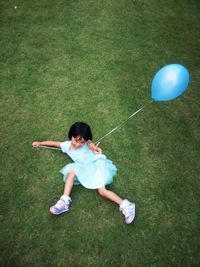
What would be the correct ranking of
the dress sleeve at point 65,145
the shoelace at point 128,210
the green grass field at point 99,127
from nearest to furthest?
the green grass field at point 99,127
the shoelace at point 128,210
the dress sleeve at point 65,145

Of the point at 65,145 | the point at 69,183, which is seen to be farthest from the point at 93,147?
the point at 69,183

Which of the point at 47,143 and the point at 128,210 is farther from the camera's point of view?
the point at 47,143

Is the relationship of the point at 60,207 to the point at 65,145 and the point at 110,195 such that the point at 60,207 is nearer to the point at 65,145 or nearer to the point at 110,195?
the point at 110,195

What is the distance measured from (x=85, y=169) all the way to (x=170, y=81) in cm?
120

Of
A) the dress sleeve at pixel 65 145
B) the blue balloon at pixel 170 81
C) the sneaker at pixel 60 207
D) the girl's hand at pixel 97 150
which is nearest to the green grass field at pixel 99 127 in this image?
the sneaker at pixel 60 207

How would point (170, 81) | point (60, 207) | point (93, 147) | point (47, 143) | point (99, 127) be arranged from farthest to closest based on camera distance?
point (99, 127) < point (47, 143) < point (93, 147) < point (170, 81) < point (60, 207)

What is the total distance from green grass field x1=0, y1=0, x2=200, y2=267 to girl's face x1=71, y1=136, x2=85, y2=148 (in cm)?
37

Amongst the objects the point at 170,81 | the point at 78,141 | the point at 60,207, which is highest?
the point at 170,81

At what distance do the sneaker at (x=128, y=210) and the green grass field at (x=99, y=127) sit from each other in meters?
0.08

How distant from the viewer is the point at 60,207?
9.36 ft

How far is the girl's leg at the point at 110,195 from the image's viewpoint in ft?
9.62

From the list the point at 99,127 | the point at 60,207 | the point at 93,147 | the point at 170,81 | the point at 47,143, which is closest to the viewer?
the point at 60,207

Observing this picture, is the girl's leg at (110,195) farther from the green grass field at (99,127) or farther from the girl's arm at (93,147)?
the girl's arm at (93,147)

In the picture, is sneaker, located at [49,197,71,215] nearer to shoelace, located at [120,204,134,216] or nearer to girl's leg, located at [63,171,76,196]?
girl's leg, located at [63,171,76,196]
